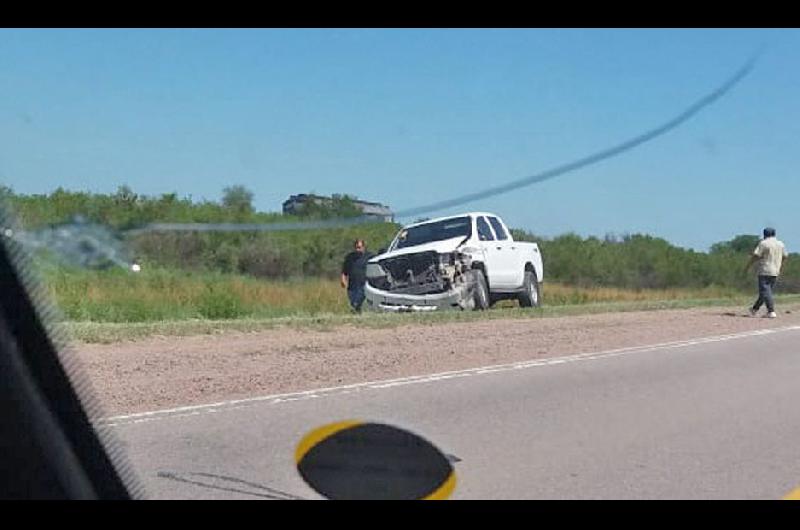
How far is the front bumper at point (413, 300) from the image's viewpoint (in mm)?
20062

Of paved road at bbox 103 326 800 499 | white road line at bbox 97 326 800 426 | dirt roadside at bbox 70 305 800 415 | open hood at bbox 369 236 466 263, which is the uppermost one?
open hood at bbox 369 236 466 263

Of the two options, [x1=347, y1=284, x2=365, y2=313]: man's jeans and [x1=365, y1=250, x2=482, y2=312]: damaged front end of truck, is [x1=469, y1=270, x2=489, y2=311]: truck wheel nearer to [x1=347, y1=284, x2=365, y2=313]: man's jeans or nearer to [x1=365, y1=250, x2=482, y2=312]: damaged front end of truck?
[x1=365, y1=250, x2=482, y2=312]: damaged front end of truck

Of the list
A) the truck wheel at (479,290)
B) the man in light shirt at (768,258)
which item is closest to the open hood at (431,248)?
the truck wheel at (479,290)

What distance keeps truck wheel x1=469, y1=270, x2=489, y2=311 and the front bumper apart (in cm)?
30

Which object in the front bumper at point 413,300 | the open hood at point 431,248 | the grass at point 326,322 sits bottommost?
the grass at point 326,322

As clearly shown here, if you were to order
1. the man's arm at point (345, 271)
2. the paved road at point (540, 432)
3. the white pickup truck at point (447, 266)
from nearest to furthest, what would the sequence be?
1. the paved road at point (540, 432)
2. the man's arm at point (345, 271)
3. the white pickup truck at point (447, 266)

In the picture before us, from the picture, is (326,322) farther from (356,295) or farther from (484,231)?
(484,231)

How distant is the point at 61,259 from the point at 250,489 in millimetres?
1730

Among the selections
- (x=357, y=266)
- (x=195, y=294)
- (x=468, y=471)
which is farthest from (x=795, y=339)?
(x=468, y=471)

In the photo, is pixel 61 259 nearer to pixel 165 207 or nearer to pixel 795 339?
pixel 165 207

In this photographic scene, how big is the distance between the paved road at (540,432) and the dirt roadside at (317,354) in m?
0.68

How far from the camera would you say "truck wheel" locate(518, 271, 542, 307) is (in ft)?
77.0

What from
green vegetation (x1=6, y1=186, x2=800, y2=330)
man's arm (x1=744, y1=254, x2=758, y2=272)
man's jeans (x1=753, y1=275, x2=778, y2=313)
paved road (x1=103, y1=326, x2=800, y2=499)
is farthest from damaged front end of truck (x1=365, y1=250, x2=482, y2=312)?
man's jeans (x1=753, y1=275, x2=778, y2=313)

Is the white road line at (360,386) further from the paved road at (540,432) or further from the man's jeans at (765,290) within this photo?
the man's jeans at (765,290)
